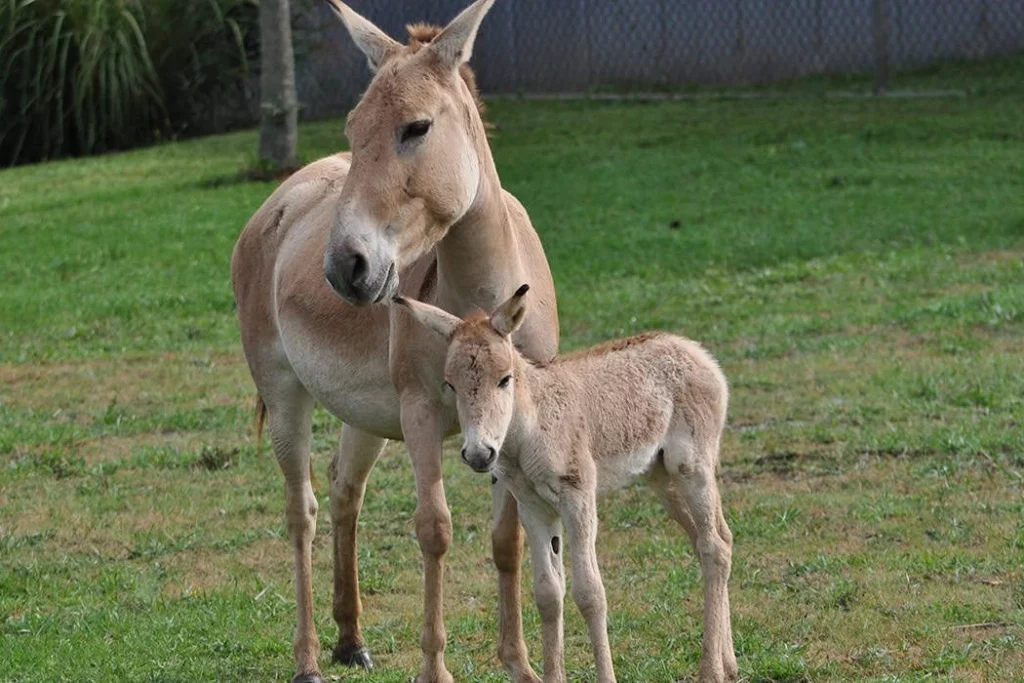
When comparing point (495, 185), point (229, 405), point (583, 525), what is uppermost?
point (495, 185)

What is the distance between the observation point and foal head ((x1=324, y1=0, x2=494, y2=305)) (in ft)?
16.4


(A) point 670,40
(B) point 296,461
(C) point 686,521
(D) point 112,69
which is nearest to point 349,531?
(B) point 296,461

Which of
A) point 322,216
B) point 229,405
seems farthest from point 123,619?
point 229,405

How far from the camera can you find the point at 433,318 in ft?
16.9

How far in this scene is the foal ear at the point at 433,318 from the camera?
203 inches

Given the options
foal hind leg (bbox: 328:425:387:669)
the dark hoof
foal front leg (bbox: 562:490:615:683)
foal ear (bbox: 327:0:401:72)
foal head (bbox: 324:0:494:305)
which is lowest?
the dark hoof

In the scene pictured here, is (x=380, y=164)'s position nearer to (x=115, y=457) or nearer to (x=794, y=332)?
(x=115, y=457)

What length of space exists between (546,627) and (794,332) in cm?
608

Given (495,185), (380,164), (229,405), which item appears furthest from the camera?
(229,405)

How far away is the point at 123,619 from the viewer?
682cm

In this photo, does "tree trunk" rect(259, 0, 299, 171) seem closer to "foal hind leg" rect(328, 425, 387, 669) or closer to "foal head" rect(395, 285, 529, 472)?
"foal hind leg" rect(328, 425, 387, 669)

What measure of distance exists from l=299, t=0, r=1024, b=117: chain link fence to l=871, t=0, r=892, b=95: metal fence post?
0.05 meters

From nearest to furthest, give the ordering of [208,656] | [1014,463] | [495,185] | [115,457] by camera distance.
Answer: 1. [495,185]
2. [208,656]
3. [1014,463]
4. [115,457]

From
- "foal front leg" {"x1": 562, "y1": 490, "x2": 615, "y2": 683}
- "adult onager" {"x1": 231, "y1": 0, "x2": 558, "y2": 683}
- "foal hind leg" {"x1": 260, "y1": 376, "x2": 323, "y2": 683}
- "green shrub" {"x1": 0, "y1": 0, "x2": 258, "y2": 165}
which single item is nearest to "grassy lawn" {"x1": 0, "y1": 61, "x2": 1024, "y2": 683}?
"foal hind leg" {"x1": 260, "y1": 376, "x2": 323, "y2": 683}
